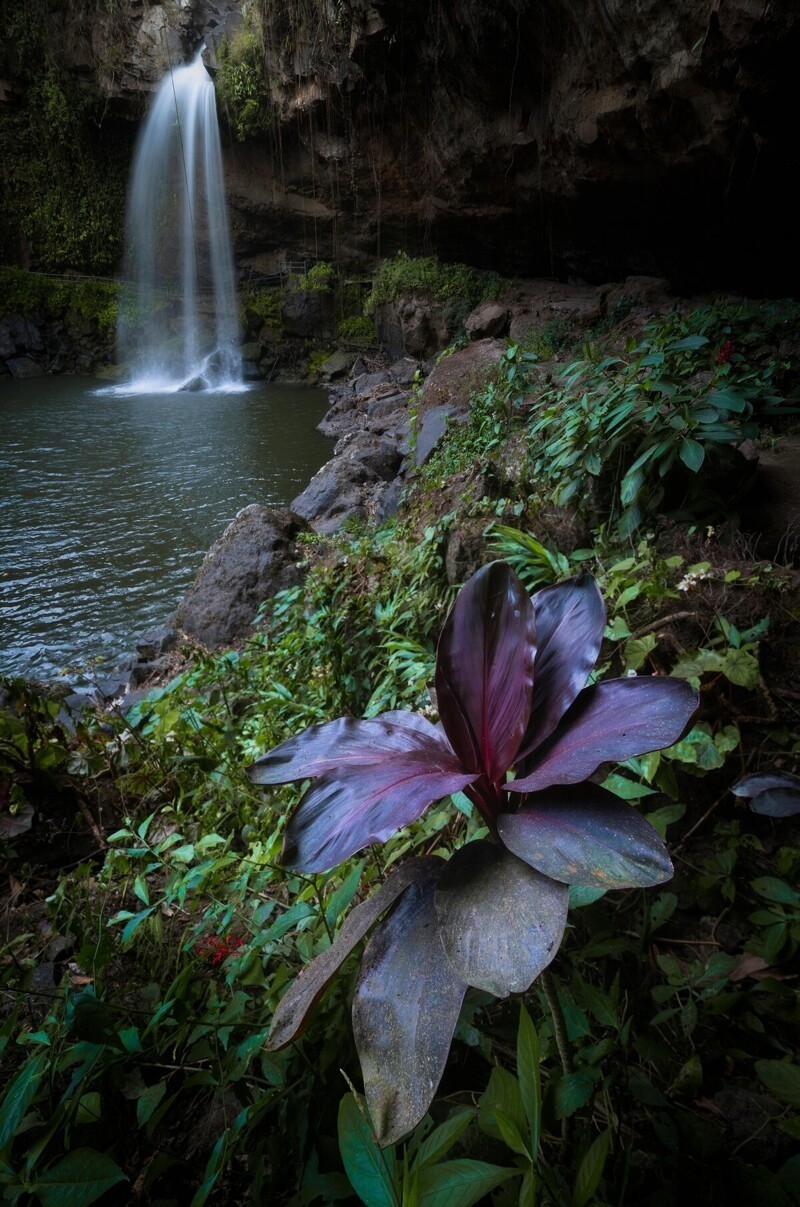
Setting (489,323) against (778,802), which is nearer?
(778,802)

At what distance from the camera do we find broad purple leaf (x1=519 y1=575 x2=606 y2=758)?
80 cm

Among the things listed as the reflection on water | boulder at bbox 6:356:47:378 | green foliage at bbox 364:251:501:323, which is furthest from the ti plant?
boulder at bbox 6:356:47:378

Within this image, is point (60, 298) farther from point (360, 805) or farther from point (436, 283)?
point (360, 805)

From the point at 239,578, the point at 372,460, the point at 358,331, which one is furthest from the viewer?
the point at 358,331

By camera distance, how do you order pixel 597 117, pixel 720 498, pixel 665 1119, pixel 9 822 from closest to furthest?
1. pixel 665 1119
2. pixel 9 822
3. pixel 720 498
4. pixel 597 117

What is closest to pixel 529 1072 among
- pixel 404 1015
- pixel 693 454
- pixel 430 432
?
pixel 404 1015

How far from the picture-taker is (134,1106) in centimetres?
97

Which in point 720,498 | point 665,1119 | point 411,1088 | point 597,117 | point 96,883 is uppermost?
point 597,117

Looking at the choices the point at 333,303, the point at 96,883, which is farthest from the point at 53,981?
the point at 333,303

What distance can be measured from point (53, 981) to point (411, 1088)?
104 centimetres

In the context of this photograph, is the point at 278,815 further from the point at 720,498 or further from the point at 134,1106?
the point at 720,498

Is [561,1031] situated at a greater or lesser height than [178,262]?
lesser

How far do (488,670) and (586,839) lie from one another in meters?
0.27

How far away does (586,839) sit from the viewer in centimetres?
67
